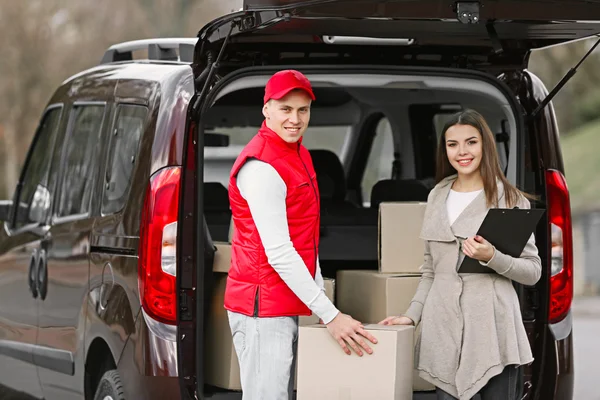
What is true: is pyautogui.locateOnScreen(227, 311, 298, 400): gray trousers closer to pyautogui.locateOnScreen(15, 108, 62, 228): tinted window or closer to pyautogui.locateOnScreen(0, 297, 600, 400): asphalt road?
pyautogui.locateOnScreen(15, 108, 62, 228): tinted window

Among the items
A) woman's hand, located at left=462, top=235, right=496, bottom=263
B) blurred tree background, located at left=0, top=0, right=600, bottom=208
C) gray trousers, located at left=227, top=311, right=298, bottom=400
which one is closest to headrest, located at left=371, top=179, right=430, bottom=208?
woman's hand, located at left=462, top=235, right=496, bottom=263

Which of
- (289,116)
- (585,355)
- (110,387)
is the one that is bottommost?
(585,355)

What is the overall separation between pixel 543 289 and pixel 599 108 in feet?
77.1

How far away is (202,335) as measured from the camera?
5.07 meters

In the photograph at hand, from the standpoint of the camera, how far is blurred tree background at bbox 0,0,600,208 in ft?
83.8

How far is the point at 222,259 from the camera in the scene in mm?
5336

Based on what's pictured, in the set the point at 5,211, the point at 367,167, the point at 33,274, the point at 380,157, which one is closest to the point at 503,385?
the point at 33,274

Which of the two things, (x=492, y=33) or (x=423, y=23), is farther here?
(x=492, y=33)

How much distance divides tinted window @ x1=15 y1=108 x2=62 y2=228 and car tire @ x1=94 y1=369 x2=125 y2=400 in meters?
1.32

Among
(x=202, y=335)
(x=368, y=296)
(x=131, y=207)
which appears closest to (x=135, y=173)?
(x=131, y=207)

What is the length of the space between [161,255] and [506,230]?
1.32m

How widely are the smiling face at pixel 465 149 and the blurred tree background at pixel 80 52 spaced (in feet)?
64.6

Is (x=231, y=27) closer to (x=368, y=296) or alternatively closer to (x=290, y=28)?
(x=290, y=28)

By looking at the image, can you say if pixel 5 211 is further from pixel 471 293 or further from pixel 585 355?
pixel 585 355
